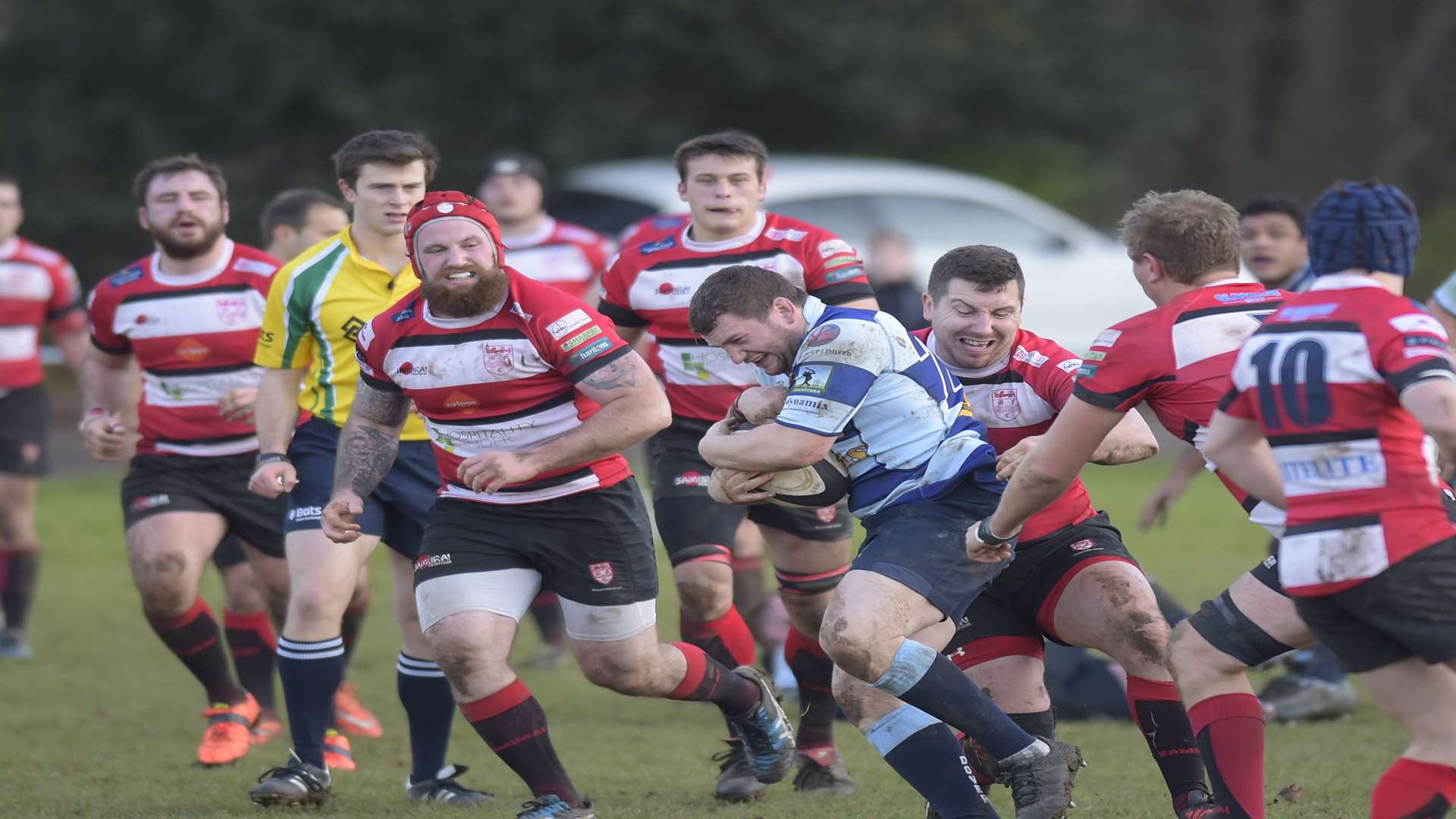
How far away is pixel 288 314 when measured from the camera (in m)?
6.14

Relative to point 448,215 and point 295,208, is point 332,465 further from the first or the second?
point 295,208

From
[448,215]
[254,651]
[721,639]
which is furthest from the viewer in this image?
[254,651]

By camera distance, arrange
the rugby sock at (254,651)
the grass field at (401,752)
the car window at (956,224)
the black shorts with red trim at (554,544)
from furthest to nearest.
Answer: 1. the car window at (956,224)
2. the rugby sock at (254,651)
3. the grass field at (401,752)
4. the black shorts with red trim at (554,544)

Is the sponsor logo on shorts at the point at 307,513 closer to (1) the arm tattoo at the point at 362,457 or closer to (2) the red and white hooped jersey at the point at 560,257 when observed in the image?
(1) the arm tattoo at the point at 362,457

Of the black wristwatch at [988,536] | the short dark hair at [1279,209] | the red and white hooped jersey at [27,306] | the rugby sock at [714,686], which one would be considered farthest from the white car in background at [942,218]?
the black wristwatch at [988,536]

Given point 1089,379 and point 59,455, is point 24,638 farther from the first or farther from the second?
point 59,455

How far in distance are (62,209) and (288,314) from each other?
14309 millimetres

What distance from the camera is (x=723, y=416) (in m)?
6.53

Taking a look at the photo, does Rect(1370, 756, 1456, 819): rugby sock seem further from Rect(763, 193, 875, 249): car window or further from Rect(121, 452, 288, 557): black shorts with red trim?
Rect(763, 193, 875, 249): car window

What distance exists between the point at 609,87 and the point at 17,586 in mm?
11719

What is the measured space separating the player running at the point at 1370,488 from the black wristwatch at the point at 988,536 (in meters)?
0.77

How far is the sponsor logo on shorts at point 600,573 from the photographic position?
531 cm

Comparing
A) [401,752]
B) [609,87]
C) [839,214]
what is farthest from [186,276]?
[609,87]

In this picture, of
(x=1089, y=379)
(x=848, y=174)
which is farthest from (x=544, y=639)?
(x=848, y=174)
